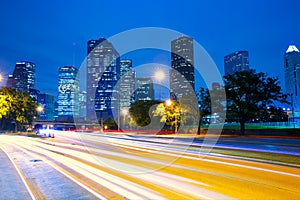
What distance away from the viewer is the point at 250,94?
45375 mm

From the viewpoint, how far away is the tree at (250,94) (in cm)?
4466

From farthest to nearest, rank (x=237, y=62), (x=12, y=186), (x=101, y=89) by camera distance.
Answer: (x=237, y=62) < (x=101, y=89) < (x=12, y=186)

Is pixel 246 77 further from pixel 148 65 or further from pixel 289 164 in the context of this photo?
pixel 289 164

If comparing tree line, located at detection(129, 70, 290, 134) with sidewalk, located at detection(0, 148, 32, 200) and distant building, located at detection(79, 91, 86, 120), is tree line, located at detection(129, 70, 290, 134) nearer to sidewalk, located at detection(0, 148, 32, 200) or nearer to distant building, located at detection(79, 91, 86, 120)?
sidewalk, located at detection(0, 148, 32, 200)

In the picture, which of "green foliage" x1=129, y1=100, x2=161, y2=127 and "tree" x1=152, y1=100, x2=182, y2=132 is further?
"green foliage" x1=129, y1=100, x2=161, y2=127

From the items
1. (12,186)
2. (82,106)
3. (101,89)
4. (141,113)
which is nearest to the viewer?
(12,186)

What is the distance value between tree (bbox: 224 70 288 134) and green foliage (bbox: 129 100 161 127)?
30.9 metres

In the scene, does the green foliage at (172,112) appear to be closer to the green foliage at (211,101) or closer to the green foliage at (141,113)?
the green foliage at (211,101)

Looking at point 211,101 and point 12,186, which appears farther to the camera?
point 211,101

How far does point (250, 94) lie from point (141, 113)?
35408mm

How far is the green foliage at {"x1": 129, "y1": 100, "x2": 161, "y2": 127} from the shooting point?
2912 inches

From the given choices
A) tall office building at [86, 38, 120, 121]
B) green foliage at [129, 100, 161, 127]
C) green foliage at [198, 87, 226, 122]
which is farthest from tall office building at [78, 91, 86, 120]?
green foliage at [198, 87, 226, 122]

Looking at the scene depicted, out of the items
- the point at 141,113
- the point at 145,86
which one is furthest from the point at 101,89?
the point at 145,86

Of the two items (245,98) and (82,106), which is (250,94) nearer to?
(245,98)
